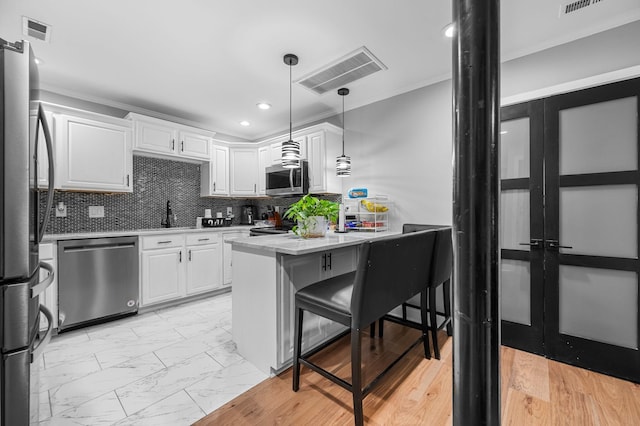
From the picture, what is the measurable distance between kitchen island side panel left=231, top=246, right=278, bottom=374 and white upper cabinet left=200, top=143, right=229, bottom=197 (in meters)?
2.31

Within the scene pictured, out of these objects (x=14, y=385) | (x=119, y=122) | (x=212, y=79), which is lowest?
(x=14, y=385)

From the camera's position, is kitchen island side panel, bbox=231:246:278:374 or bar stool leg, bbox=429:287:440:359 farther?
bar stool leg, bbox=429:287:440:359

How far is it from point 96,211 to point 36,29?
A: 188 cm

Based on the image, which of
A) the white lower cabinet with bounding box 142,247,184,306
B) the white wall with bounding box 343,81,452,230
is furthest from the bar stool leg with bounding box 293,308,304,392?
the white lower cabinet with bounding box 142,247,184,306

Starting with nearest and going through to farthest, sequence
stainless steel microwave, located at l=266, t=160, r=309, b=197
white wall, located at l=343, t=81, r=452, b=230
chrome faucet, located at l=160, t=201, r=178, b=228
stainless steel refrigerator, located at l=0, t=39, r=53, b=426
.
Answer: stainless steel refrigerator, located at l=0, t=39, r=53, b=426 → white wall, located at l=343, t=81, r=452, b=230 → stainless steel microwave, located at l=266, t=160, r=309, b=197 → chrome faucet, located at l=160, t=201, r=178, b=228

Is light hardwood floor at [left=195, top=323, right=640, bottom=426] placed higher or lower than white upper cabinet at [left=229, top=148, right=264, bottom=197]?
lower

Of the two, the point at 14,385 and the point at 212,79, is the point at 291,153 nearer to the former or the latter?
the point at 212,79

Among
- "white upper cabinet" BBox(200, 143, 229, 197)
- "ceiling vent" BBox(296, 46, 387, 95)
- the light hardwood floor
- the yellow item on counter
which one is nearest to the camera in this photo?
the light hardwood floor

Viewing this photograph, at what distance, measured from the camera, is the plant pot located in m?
2.27

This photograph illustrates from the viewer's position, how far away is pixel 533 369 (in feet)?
6.63

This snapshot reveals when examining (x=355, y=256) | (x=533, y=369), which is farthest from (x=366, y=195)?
(x=533, y=369)

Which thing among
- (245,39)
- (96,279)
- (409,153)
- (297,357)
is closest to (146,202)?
(96,279)

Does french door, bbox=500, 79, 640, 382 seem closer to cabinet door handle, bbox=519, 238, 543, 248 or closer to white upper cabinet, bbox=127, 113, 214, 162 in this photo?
cabinet door handle, bbox=519, 238, 543, 248

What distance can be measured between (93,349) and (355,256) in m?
2.37
